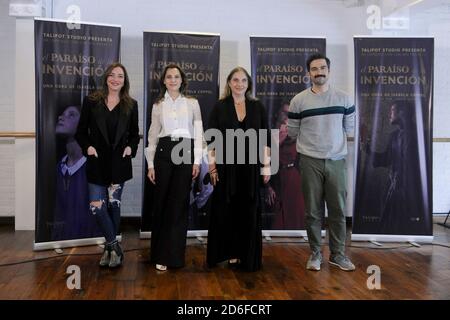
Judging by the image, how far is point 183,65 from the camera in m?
4.52

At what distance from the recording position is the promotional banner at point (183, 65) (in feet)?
14.8

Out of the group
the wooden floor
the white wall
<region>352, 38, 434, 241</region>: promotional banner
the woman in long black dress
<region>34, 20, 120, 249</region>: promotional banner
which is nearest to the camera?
the wooden floor

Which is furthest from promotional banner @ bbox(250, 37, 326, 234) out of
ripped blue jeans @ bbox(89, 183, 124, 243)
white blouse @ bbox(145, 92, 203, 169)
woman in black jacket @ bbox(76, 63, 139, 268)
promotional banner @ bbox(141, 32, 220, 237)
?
ripped blue jeans @ bbox(89, 183, 124, 243)

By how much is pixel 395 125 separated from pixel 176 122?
227cm

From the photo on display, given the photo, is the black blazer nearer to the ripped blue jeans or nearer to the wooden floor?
the ripped blue jeans

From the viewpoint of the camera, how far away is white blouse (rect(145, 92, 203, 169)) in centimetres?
348

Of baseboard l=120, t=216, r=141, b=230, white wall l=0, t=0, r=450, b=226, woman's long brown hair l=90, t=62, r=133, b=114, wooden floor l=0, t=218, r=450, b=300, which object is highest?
white wall l=0, t=0, r=450, b=226

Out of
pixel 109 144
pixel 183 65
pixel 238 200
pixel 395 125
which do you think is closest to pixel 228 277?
pixel 238 200

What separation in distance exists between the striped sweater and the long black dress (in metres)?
0.30

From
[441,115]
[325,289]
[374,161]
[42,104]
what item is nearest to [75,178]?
[42,104]

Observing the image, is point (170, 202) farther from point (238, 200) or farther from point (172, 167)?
point (238, 200)

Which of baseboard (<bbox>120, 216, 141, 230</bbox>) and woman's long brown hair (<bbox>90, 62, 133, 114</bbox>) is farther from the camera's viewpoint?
baseboard (<bbox>120, 216, 141, 230</bbox>)

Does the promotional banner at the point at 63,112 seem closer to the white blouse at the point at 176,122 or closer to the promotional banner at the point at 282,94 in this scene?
the white blouse at the point at 176,122

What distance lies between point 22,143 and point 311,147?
3.06 metres
